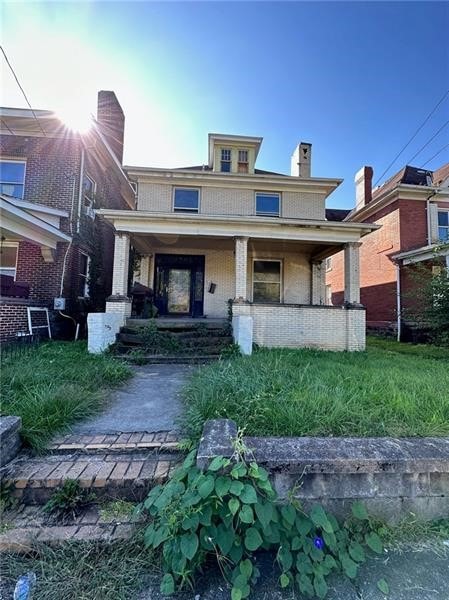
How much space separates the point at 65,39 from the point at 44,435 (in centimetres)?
649

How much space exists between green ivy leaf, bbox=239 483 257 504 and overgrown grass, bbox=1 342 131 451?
1910mm

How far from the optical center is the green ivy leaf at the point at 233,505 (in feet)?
4.59

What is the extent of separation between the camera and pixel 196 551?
142 centimetres

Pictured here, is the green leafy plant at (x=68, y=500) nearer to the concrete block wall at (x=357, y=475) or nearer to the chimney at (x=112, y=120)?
the concrete block wall at (x=357, y=475)

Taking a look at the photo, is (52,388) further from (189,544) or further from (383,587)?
(383,587)

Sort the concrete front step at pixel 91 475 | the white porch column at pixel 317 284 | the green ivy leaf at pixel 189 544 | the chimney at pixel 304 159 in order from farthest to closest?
the chimney at pixel 304 159
the white porch column at pixel 317 284
the concrete front step at pixel 91 475
the green ivy leaf at pixel 189 544

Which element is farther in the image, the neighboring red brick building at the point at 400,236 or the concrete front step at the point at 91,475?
the neighboring red brick building at the point at 400,236

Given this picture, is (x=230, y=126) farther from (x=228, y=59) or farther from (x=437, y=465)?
(x=437, y=465)

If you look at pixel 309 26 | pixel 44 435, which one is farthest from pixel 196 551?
pixel 309 26

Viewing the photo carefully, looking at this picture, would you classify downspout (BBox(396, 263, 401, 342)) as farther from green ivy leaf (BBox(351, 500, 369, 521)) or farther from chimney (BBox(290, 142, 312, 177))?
green ivy leaf (BBox(351, 500, 369, 521))

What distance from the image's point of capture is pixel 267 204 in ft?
34.8

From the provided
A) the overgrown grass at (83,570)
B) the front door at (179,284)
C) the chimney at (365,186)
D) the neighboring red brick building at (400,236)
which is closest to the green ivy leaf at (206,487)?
the overgrown grass at (83,570)

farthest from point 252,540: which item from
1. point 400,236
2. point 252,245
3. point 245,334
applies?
point 400,236

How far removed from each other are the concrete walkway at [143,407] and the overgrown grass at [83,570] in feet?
4.06
